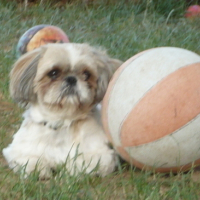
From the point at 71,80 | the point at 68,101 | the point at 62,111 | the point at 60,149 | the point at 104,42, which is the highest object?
the point at 71,80

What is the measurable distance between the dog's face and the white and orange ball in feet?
0.62

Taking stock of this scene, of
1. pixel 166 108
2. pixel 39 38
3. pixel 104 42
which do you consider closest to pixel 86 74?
pixel 166 108

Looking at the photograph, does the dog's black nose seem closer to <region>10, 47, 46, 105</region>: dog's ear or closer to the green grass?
<region>10, 47, 46, 105</region>: dog's ear

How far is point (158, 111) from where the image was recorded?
3.22m

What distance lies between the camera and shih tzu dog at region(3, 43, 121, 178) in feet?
11.5

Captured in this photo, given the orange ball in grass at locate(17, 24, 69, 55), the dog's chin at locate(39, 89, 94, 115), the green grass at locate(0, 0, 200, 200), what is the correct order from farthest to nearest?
the orange ball in grass at locate(17, 24, 69, 55) → the dog's chin at locate(39, 89, 94, 115) → the green grass at locate(0, 0, 200, 200)

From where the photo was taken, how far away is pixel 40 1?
8.50 metres

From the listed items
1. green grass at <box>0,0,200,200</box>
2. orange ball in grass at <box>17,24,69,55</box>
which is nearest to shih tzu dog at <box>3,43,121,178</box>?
green grass at <box>0,0,200,200</box>

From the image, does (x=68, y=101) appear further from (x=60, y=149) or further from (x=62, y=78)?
(x=60, y=149)

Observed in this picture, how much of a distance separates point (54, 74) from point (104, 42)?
3.23m

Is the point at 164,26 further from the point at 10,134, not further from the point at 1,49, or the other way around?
the point at 10,134

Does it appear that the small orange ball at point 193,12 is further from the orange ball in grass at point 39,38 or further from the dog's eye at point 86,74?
the dog's eye at point 86,74

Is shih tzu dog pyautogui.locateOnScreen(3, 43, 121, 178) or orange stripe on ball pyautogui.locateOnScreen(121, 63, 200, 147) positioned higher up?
orange stripe on ball pyautogui.locateOnScreen(121, 63, 200, 147)

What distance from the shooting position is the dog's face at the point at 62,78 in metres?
3.49
